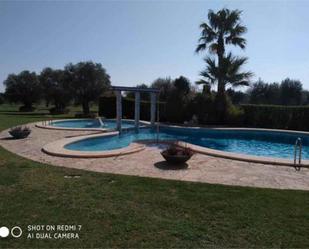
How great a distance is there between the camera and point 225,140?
1583 cm

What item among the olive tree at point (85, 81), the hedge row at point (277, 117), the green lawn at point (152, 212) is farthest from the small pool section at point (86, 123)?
the green lawn at point (152, 212)

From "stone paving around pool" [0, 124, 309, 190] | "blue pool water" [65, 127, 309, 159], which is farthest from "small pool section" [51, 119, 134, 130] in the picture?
"stone paving around pool" [0, 124, 309, 190]

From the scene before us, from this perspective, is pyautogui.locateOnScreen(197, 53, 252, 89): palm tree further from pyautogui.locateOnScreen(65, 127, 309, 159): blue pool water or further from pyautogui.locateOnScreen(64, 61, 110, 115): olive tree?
pyautogui.locateOnScreen(64, 61, 110, 115): olive tree

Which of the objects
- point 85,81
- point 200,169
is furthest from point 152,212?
point 85,81

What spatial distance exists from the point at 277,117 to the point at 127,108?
13019 millimetres

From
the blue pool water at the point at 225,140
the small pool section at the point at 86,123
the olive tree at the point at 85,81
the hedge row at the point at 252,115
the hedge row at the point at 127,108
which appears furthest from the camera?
the olive tree at the point at 85,81

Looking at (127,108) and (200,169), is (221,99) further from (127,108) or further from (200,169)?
(200,169)

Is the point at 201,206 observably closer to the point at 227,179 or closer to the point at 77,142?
the point at 227,179

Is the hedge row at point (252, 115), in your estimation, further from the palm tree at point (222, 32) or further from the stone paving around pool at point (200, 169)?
Answer: the stone paving around pool at point (200, 169)

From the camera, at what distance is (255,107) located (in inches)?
778

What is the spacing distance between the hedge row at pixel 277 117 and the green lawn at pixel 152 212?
1498 centimetres

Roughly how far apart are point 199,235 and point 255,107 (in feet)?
58.2

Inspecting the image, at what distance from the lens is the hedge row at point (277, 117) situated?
18.4 metres

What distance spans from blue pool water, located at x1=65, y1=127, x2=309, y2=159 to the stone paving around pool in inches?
129
